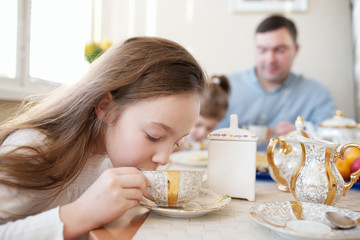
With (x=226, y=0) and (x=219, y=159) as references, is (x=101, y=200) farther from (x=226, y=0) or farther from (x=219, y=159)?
(x=226, y=0)

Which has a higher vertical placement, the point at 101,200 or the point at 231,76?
the point at 231,76

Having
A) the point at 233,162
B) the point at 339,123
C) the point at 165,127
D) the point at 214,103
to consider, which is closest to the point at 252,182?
the point at 233,162

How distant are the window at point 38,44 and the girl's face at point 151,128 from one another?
42 cm

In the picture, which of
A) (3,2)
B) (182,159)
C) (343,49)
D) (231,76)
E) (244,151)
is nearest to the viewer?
(244,151)

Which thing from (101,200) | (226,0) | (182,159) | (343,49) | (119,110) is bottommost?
(182,159)

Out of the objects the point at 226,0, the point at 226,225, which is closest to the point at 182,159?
the point at 226,225

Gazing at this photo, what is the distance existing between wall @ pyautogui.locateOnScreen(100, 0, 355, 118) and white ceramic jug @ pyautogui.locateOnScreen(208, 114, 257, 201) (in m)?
2.15

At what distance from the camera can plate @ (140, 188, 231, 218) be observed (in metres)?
0.66

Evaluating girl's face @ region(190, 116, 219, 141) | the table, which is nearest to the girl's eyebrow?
the table

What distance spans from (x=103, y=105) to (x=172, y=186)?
38cm

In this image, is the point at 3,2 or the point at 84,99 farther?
the point at 3,2

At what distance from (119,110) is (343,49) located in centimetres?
259

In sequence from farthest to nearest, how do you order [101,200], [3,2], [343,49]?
1. [343,49]
2. [3,2]
3. [101,200]

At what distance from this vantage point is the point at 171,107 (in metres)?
0.87
